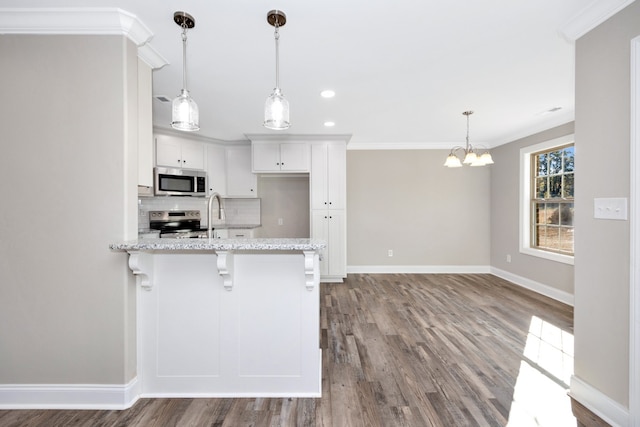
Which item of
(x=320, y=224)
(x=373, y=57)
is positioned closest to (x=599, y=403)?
(x=373, y=57)

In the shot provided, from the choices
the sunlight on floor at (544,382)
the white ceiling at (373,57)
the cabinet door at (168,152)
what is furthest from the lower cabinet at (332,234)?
the sunlight on floor at (544,382)

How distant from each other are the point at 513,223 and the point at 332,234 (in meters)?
2.90

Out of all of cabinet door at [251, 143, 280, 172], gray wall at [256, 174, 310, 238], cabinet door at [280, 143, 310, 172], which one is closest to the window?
cabinet door at [280, 143, 310, 172]

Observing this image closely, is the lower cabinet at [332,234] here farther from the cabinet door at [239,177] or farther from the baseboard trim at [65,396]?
the baseboard trim at [65,396]

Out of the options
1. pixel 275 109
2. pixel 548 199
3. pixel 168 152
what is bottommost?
pixel 548 199

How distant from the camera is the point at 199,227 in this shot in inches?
177

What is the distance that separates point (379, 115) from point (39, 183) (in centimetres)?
319

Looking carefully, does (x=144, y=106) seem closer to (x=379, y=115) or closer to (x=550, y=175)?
(x=379, y=115)

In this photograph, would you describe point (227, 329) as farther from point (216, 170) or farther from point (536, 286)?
point (536, 286)

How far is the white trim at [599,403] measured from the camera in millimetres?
1521

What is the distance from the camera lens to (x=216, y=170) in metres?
4.66

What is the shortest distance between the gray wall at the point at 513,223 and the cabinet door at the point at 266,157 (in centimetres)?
375

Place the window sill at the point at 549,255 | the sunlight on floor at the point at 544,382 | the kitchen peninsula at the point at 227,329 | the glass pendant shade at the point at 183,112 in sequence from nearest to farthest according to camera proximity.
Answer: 1. the glass pendant shade at the point at 183,112
2. the sunlight on floor at the point at 544,382
3. the kitchen peninsula at the point at 227,329
4. the window sill at the point at 549,255

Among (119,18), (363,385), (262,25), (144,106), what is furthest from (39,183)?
(363,385)
